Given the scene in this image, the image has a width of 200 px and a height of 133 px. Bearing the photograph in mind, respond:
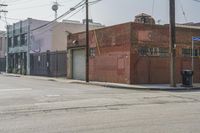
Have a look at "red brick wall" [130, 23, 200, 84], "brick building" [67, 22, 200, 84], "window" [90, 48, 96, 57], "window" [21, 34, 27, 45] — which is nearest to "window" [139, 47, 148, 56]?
"brick building" [67, 22, 200, 84]

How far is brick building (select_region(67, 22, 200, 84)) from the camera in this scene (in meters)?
30.4

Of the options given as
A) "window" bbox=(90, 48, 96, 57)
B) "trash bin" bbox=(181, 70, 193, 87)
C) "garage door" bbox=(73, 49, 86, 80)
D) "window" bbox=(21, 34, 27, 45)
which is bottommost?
"trash bin" bbox=(181, 70, 193, 87)

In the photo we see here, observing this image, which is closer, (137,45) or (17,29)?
(137,45)

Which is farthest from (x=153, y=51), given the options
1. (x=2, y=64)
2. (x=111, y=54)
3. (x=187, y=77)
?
(x=2, y=64)

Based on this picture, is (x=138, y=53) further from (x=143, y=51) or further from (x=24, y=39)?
(x=24, y=39)

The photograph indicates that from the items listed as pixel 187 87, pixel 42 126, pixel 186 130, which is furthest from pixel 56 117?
pixel 187 87

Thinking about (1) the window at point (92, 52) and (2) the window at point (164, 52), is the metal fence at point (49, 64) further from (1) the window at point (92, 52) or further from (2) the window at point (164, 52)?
(2) the window at point (164, 52)

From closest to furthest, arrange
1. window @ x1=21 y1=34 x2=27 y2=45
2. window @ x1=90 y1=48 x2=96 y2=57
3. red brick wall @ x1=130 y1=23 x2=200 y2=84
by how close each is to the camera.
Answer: red brick wall @ x1=130 y1=23 x2=200 y2=84, window @ x1=90 y1=48 x2=96 y2=57, window @ x1=21 y1=34 x2=27 y2=45

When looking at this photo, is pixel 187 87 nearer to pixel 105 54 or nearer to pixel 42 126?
pixel 105 54

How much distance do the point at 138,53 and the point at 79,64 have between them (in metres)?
9.74

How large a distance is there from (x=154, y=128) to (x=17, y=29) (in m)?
54.6

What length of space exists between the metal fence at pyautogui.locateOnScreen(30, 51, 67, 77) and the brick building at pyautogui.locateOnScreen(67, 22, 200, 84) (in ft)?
32.1

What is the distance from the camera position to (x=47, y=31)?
56188mm

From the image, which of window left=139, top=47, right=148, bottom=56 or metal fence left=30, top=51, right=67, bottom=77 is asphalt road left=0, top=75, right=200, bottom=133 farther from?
metal fence left=30, top=51, right=67, bottom=77
